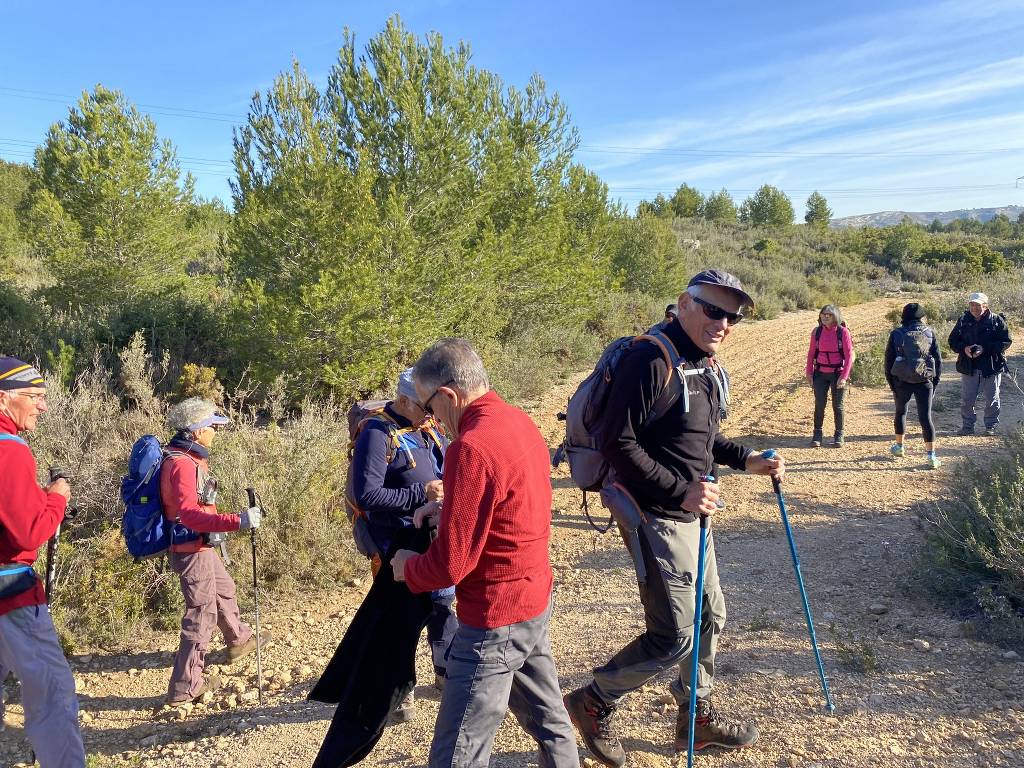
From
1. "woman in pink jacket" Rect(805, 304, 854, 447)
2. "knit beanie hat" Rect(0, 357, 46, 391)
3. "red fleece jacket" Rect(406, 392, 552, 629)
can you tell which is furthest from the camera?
"woman in pink jacket" Rect(805, 304, 854, 447)

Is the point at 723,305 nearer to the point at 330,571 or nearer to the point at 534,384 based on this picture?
the point at 330,571

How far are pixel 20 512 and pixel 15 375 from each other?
546 millimetres

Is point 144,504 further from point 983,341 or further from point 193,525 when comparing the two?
point 983,341

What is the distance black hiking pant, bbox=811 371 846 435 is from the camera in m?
8.22

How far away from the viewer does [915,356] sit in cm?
735

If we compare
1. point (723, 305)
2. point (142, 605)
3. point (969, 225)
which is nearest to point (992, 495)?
point (723, 305)

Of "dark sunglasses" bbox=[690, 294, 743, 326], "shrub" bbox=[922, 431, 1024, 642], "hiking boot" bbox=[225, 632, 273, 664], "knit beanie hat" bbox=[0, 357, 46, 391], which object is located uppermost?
"dark sunglasses" bbox=[690, 294, 743, 326]

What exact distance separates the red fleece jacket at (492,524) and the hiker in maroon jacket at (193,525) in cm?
185

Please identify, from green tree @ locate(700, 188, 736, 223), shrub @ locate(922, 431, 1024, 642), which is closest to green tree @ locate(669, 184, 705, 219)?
green tree @ locate(700, 188, 736, 223)

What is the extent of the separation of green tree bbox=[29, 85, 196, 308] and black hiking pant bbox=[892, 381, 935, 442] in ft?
39.3

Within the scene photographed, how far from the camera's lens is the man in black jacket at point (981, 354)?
26.9 ft

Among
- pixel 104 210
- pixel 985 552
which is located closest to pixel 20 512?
pixel 985 552

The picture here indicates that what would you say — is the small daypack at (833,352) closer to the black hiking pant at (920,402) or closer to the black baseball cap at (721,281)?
the black hiking pant at (920,402)

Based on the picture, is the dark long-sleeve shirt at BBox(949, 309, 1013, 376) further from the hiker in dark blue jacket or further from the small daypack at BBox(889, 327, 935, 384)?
the hiker in dark blue jacket
